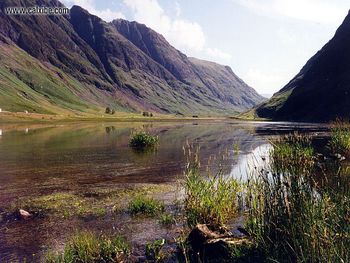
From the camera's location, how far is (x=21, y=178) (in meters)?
29.3

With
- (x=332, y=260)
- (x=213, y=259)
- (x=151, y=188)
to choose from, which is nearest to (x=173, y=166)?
(x=151, y=188)

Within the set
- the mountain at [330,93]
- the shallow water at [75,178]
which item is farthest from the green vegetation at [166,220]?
the mountain at [330,93]

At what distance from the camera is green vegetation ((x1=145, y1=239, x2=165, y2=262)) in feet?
44.6

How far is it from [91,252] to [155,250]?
2.19 meters

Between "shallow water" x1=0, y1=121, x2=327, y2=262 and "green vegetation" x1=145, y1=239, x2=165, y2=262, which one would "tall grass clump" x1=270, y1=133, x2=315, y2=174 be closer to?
"shallow water" x1=0, y1=121, x2=327, y2=262

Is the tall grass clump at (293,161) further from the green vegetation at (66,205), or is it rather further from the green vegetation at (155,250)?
the green vegetation at (66,205)

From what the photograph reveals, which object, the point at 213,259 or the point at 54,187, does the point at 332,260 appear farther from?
the point at 54,187

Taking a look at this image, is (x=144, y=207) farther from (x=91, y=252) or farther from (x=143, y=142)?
(x=143, y=142)

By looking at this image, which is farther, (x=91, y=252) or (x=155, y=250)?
(x=155, y=250)

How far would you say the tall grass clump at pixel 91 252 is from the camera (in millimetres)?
12909

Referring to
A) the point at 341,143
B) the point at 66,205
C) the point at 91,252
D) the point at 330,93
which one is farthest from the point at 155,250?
the point at 330,93

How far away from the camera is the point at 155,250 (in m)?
14.0

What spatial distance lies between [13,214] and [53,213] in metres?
1.79

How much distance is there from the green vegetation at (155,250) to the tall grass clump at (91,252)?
28.3 inches
